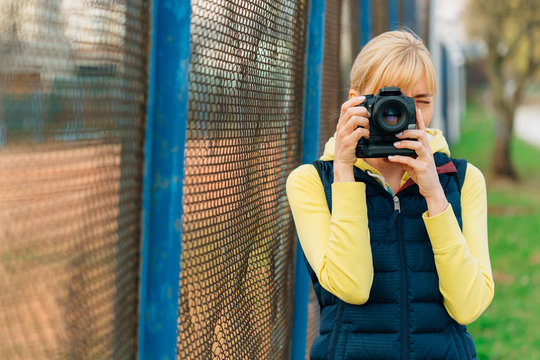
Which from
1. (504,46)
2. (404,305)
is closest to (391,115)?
(404,305)

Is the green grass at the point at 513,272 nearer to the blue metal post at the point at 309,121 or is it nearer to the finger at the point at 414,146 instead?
the blue metal post at the point at 309,121

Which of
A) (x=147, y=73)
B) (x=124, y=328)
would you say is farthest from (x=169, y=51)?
(x=124, y=328)

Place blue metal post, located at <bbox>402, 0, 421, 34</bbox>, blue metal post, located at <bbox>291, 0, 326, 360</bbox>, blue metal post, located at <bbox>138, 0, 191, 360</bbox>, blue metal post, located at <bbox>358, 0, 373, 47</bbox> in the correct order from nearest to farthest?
blue metal post, located at <bbox>138, 0, 191, 360</bbox>, blue metal post, located at <bbox>291, 0, 326, 360</bbox>, blue metal post, located at <bbox>358, 0, 373, 47</bbox>, blue metal post, located at <bbox>402, 0, 421, 34</bbox>

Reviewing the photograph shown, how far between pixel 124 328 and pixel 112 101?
40 cm

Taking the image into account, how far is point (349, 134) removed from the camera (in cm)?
158

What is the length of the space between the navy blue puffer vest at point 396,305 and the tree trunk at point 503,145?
11.0m

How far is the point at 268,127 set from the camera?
2.08 metres

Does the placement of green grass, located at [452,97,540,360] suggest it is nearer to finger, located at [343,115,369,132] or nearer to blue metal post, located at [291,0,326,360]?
blue metal post, located at [291,0,326,360]

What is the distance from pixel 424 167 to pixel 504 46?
11.2m

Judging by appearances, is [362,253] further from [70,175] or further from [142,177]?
[70,175]

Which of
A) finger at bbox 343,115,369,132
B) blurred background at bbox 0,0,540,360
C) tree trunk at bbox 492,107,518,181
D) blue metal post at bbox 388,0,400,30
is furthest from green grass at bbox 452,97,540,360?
finger at bbox 343,115,369,132

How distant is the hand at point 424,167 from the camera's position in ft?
5.04

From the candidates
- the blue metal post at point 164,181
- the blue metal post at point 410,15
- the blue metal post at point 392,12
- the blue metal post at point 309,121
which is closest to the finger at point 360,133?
the blue metal post at point 164,181

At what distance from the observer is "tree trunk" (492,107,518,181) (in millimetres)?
11938
